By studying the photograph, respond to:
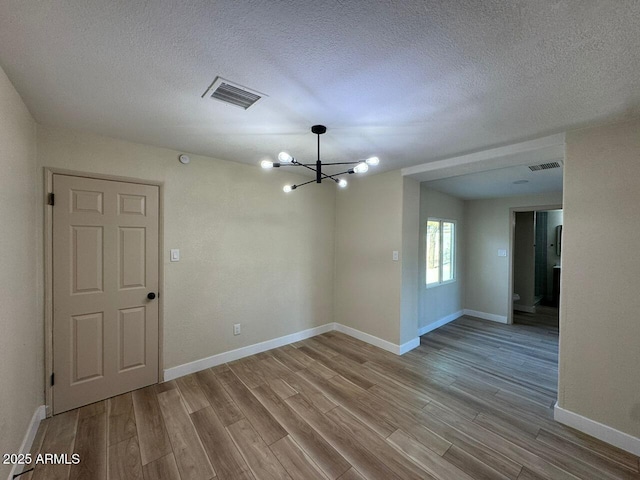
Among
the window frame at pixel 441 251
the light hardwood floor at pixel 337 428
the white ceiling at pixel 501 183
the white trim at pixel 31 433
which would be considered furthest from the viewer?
the window frame at pixel 441 251

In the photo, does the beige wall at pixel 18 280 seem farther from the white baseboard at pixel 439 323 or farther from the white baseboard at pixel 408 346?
the white baseboard at pixel 439 323

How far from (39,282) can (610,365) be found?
472cm

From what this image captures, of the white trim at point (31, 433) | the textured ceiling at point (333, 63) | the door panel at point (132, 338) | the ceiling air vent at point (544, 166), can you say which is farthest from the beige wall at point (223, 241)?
the ceiling air vent at point (544, 166)

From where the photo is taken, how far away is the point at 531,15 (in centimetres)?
110

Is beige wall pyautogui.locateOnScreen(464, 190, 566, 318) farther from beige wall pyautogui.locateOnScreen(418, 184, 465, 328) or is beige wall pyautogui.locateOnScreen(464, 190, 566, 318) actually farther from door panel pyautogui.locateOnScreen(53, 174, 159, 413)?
door panel pyautogui.locateOnScreen(53, 174, 159, 413)

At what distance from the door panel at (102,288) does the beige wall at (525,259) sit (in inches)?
269

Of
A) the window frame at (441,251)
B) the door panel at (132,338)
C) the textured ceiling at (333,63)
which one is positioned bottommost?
the door panel at (132,338)

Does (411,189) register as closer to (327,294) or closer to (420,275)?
(420,275)

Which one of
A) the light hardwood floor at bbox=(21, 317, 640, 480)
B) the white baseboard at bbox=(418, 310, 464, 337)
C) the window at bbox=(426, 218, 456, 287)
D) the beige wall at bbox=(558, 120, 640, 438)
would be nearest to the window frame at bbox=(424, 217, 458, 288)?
the window at bbox=(426, 218, 456, 287)

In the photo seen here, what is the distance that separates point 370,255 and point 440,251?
1.71m

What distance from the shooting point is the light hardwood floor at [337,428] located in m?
1.78

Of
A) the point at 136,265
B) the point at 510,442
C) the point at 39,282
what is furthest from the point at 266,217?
the point at 510,442

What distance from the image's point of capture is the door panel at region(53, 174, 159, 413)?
2.34 m

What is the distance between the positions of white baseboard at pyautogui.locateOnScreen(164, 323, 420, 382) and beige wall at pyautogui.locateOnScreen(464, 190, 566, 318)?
2336mm
